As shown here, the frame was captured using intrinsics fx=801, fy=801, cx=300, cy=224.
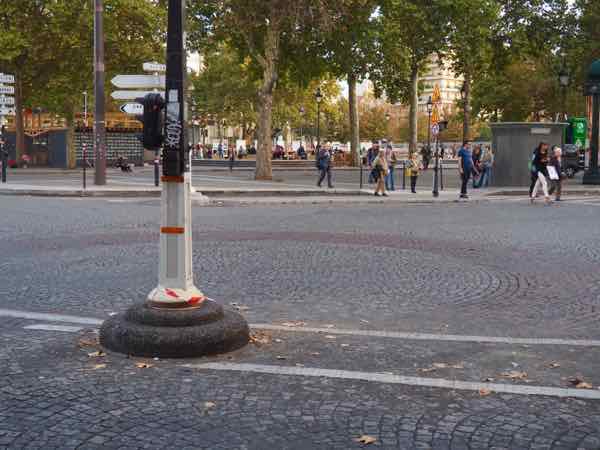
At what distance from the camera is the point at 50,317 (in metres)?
7.06

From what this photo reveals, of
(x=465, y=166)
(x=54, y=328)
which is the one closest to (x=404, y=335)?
(x=54, y=328)

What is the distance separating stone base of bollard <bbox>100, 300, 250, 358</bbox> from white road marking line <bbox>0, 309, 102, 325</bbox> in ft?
2.75

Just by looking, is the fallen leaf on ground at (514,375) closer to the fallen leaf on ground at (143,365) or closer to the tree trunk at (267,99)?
the fallen leaf on ground at (143,365)

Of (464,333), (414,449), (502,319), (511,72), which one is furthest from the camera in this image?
(511,72)

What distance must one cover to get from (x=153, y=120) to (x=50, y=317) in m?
2.23

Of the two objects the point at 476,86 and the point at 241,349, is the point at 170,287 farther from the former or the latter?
the point at 476,86

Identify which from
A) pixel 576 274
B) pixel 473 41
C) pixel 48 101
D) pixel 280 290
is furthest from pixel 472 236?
pixel 48 101

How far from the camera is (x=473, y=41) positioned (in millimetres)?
43469

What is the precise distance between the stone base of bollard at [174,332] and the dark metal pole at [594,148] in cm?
2567

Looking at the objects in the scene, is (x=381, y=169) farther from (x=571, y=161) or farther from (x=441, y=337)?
(x=441, y=337)

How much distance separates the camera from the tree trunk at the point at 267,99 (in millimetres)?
32938

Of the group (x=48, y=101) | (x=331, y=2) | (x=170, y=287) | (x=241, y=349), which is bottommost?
(x=241, y=349)

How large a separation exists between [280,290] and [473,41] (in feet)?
124

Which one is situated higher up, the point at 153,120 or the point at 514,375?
the point at 153,120
